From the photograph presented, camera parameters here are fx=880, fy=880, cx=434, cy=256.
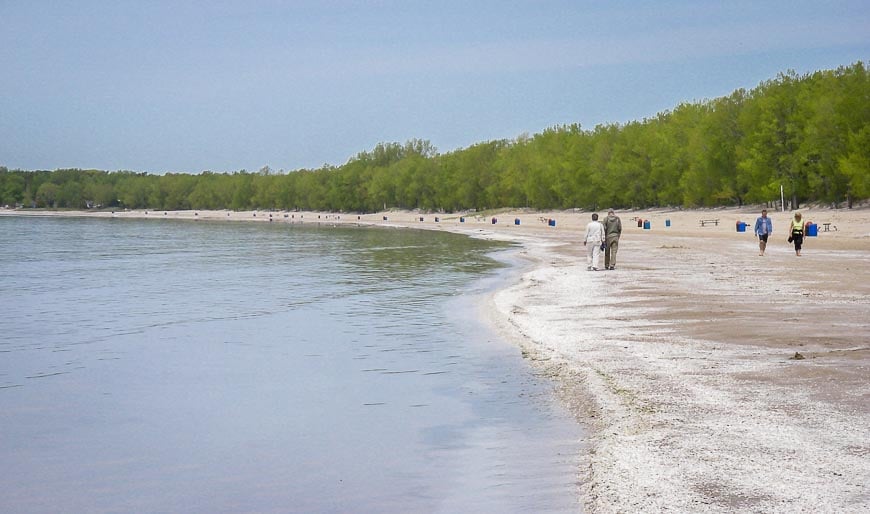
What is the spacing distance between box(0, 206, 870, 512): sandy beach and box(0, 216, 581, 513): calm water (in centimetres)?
55

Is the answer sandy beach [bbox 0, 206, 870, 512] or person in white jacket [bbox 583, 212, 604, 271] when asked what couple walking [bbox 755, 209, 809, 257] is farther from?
person in white jacket [bbox 583, 212, 604, 271]

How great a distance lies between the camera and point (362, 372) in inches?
542

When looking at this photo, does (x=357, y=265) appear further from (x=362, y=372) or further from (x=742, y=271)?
(x=362, y=372)

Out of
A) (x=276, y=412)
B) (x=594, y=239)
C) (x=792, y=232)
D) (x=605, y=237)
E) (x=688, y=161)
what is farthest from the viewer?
(x=688, y=161)

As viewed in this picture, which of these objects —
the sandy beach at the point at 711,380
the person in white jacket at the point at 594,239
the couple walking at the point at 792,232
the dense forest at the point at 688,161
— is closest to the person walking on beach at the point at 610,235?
the person in white jacket at the point at 594,239

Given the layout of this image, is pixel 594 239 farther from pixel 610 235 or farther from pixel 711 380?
pixel 711 380

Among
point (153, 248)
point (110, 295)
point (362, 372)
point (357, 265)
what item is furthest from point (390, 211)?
point (362, 372)

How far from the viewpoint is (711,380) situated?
10906 mm

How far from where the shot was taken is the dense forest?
6919cm

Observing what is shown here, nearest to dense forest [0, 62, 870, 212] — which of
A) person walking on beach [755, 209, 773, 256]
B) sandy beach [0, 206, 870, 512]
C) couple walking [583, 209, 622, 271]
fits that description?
person walking on beach [755, 209, 773, 256]

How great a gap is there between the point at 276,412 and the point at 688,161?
8695 centimetres

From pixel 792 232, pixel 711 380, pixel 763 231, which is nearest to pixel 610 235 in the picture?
pixel 792 232

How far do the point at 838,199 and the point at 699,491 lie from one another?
230ft

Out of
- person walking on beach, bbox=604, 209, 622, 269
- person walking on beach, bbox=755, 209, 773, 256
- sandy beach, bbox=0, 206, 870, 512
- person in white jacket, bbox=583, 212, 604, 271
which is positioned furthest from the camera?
person walking on beach, bbox=755, 209, 773, 256
